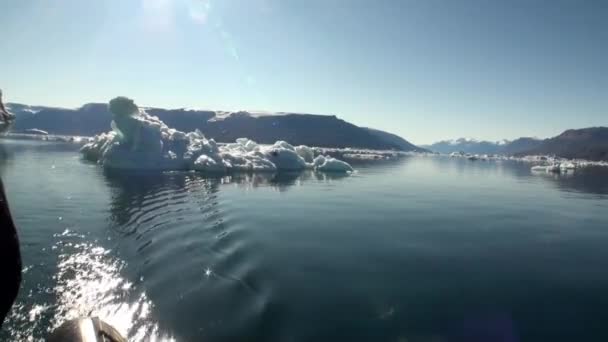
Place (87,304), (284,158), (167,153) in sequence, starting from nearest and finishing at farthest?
(87,304) < (167,153) < (284,158)

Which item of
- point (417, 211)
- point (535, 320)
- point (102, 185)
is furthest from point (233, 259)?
point (102, 185)

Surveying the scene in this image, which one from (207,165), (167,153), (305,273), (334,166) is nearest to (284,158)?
(334,166)

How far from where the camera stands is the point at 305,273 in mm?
8664

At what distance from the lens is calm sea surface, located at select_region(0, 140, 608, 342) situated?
632 cm

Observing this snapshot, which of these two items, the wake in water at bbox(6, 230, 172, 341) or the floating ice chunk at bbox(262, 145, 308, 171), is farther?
the floating ice chunk at bbox(262, 145, 308, 171)

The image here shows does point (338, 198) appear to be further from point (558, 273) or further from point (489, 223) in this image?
point (558, 273)

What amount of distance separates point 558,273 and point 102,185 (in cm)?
2664

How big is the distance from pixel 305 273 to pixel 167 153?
33774 millimetres

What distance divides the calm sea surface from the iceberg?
65.3ft

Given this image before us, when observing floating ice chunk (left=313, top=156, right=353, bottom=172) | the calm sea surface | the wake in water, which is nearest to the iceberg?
floating ice chunk (left=313, top=156, right=353, bottom=172)

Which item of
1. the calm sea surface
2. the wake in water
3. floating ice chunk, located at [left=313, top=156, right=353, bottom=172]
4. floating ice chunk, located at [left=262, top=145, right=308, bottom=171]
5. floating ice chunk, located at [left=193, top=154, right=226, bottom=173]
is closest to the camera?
the wake in water

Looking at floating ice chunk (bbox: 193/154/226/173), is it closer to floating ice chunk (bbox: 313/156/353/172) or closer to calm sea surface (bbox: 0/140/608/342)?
floating ice chunk (bbox: 313/156/353/172)

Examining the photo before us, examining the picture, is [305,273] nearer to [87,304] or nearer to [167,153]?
[87,304]

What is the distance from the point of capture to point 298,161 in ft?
149
